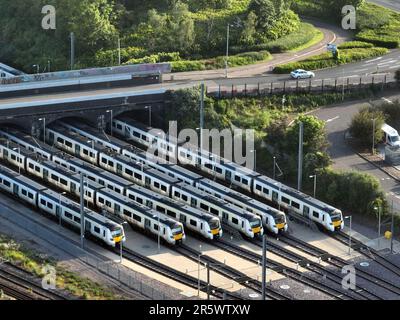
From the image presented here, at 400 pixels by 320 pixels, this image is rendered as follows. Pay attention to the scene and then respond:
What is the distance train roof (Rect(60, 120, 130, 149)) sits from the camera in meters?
97.0

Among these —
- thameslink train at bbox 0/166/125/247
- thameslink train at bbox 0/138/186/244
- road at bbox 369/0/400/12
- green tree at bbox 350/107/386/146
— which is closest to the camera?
thameslink train at bbox 0/166/125/247

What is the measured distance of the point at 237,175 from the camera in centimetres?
9069

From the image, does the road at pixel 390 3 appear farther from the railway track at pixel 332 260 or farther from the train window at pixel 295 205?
the railway track at pixel 332 260

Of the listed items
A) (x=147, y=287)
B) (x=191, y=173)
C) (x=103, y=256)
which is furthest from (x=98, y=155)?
(x=147, y=287)

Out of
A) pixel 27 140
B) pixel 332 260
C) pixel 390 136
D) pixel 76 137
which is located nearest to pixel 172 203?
pixel 332 260

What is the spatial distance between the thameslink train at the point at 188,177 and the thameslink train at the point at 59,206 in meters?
10.3

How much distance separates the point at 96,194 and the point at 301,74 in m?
33.4

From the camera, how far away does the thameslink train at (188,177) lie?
273 ft

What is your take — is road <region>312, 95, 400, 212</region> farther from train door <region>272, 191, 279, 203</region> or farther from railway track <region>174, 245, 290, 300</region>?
railway track <region>174, 245, 290, 300</region>

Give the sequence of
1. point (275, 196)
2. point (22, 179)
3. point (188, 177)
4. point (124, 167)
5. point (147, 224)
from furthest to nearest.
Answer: point (124, 167)
point (188, 177)
point (22, 179)
point (275, 196)
point (147, 224)

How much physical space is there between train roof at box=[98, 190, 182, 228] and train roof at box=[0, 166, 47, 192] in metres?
5.18

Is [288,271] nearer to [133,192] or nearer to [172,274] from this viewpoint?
[172,274]

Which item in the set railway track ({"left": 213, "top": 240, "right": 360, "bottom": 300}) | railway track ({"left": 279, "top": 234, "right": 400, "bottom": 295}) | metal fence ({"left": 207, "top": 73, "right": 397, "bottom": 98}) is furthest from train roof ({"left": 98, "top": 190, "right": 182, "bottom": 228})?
metal fence ({"left": 207, "top": 73, "right": 397, "bottom": 98})

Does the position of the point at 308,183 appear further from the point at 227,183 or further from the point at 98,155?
the point at 98,155
